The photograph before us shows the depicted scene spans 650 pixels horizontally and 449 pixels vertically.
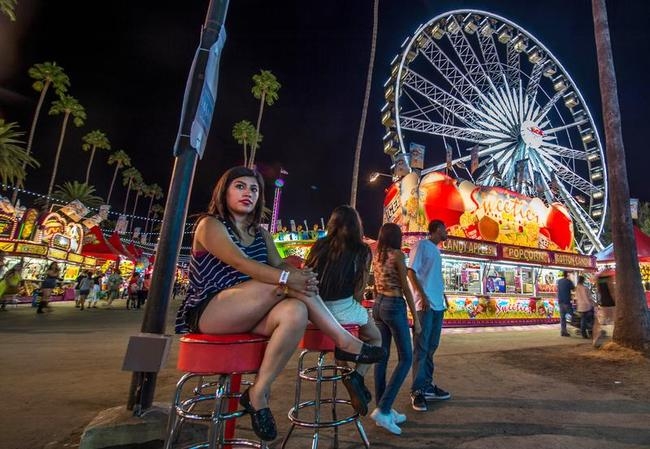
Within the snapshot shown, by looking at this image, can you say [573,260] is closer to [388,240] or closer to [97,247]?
[388,240]

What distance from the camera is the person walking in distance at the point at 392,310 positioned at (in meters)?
3.14

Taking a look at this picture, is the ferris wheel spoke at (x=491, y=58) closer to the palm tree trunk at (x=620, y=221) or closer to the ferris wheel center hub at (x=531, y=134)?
the ferris wheel center hub at (x=531, y=134)

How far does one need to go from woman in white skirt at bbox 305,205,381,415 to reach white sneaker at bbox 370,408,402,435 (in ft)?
2.31

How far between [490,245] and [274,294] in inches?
480

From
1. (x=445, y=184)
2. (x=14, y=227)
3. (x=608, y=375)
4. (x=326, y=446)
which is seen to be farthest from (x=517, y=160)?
(x=14, y=227)

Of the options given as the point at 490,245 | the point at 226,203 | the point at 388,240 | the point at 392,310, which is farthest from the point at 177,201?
the point at 490,245

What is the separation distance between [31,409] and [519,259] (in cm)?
1394

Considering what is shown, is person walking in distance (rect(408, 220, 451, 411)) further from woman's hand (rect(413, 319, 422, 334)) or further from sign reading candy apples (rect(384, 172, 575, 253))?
sign reading candy apples (rect(384, 172, 575, 253))

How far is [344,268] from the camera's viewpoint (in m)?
2.60

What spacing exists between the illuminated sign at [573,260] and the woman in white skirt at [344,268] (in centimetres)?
1442

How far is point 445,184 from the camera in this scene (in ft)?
39.7

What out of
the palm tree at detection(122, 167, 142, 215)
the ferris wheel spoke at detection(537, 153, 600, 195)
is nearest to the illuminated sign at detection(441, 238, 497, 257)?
the ferris wheel spoke at detection(537, 153, 600, 195)

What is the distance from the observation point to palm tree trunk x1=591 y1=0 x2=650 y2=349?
6453 millimetres

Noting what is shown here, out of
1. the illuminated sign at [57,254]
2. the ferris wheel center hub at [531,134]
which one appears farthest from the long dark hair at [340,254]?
the illuminated sign at [57,254]
